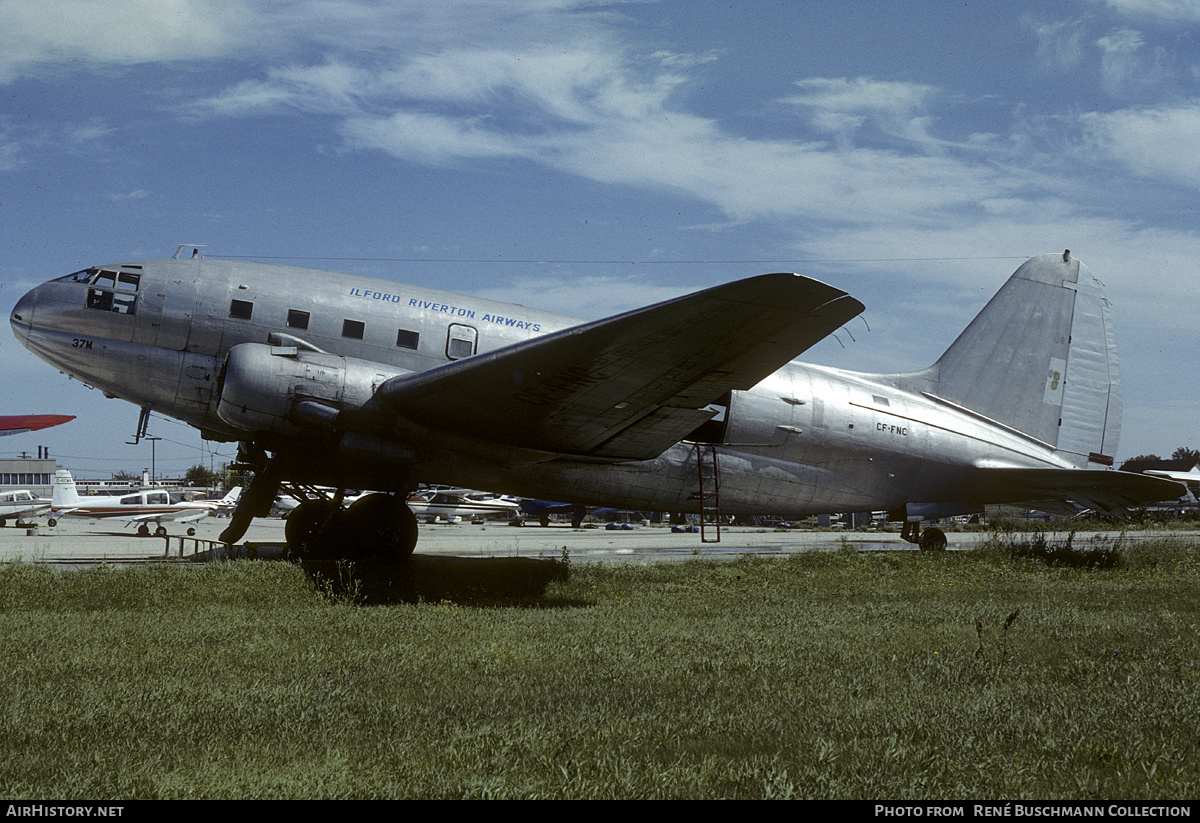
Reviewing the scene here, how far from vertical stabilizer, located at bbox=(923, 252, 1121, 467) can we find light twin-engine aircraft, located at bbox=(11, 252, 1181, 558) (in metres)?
1.07

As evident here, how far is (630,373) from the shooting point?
11.9 metres

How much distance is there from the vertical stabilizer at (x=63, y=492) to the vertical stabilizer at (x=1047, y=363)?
143 feet

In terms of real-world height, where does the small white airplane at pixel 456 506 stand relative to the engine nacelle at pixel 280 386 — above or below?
below

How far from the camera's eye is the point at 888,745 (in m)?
5.77

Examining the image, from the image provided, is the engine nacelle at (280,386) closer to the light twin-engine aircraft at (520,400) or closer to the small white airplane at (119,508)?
the light twin-engine aircraft at (520,400)

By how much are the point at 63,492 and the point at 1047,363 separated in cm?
4611

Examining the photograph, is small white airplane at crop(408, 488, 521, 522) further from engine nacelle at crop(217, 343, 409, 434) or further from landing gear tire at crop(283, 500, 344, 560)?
engine nacelle at crop(217, 343, 409, 434)

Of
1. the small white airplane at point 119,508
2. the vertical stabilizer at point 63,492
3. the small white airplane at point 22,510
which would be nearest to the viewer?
the small white airplane at point 119,508

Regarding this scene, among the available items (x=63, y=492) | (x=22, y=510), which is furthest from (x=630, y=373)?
(x=22, y=510)

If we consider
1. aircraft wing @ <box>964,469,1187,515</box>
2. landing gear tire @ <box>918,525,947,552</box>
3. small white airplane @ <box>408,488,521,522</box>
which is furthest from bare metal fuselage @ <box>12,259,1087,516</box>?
small white airplane @ <box>408,488,521,522</box>

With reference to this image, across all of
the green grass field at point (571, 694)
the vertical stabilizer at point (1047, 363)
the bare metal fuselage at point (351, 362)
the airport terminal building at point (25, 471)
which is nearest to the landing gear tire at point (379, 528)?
the bare metal fuselage at point (351, 362)

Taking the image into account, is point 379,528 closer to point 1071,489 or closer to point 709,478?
point 709,478

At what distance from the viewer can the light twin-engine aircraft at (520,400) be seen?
11617mm

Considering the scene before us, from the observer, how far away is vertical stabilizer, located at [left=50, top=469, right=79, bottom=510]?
4416 centimetres
